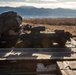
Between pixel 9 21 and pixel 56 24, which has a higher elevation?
pixel 9 21

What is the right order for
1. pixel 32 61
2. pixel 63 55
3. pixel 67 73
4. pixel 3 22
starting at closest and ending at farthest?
pixel 67 73 → pixel 32 61 → pixel 63 55 → pixel 3 22

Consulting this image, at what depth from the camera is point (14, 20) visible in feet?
30.4

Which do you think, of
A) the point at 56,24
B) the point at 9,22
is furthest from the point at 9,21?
the point at 56,24

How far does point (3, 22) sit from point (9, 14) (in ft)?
1.11

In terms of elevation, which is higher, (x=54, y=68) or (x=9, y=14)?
(x=9, y=14)

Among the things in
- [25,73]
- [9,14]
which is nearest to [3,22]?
[9,14]

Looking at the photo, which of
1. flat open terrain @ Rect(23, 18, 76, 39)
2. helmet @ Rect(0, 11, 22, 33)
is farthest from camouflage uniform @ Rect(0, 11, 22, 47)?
flat open terrain @ Rect(23, 18, 76, 39)

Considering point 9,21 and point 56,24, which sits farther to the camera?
point 56,24

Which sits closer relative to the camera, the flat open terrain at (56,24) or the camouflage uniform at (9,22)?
the camouflage uniform at (9,22)

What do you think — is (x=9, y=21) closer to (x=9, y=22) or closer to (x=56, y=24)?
(x=9, y=22)

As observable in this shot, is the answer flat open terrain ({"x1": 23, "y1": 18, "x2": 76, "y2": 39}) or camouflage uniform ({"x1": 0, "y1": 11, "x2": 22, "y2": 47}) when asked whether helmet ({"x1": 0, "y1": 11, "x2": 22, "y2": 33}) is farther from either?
flat open terrain ({"x1": 23, "y1": 18, "x2": 76, "y2": 39})

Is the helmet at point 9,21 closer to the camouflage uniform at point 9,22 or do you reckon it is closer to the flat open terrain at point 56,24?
the camouflage uniform at point 9,22

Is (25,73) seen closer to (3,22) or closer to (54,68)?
(54,68)

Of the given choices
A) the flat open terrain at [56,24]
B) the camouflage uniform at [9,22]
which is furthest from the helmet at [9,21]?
the flat open terrain at [56,24]
